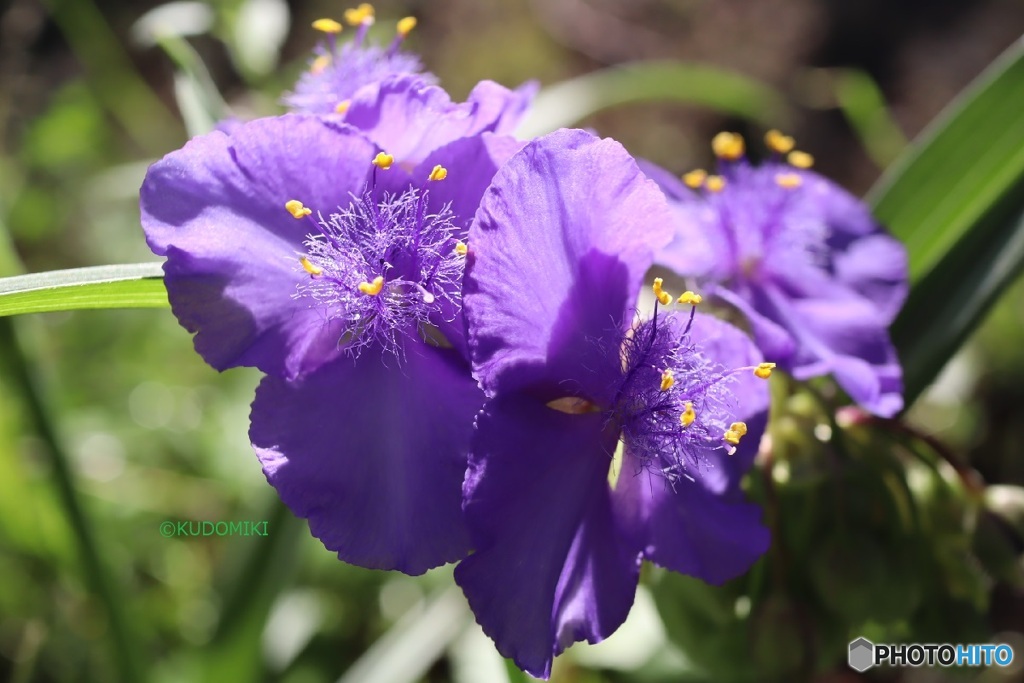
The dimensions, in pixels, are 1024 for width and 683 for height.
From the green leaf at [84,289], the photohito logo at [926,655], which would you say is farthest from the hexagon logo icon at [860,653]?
the green leaf at [84,289]

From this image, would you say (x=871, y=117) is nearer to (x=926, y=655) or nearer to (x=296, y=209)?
(x=926, y=655)

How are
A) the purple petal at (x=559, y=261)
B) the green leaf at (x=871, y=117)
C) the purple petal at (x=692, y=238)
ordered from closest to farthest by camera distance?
the purple petal at (x=559, y=261), the purple petal at (x=692, y=238), the green leaf at (x=871, y=117)

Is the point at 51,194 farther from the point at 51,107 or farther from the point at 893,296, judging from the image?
the point at 893,296

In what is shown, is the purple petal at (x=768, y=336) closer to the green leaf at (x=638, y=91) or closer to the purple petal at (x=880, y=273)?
the purple petal at (x=880, y=273)

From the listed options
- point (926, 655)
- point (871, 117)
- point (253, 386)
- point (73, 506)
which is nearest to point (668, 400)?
point (926, 655)

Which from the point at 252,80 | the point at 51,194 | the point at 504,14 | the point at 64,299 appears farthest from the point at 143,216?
the point at 504,14

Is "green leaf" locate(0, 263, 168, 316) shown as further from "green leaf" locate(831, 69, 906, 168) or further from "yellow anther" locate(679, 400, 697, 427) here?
"green leaf" locate(831, 69, 906, 168)
